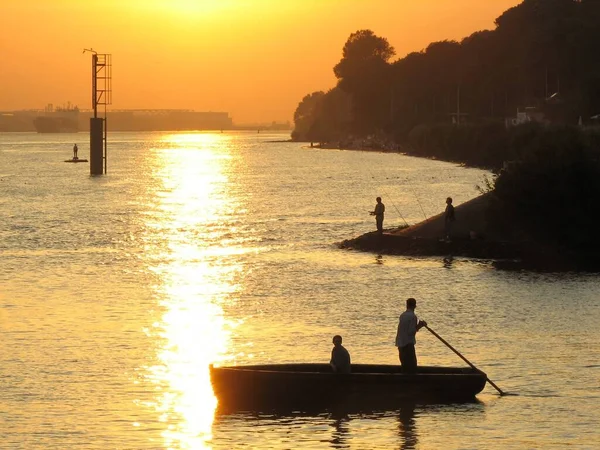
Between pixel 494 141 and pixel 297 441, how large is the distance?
15164 centimetres

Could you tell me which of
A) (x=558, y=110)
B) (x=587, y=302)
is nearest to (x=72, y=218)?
(x=587, y=302)

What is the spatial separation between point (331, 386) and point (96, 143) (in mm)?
123404

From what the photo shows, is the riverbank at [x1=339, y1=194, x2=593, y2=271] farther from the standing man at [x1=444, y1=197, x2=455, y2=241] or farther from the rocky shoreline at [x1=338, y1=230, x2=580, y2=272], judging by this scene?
the standing man at [x1=444, y1=197, x2=455, y2=241]

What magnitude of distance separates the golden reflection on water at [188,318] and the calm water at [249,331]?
0.10m

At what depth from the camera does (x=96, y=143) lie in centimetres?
14888

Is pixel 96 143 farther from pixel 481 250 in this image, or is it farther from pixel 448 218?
pixel 481 250

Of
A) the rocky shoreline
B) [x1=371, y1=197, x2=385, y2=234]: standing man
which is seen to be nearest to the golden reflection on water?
[x1=371, y1=197, x2=385, y2=234]: standing man

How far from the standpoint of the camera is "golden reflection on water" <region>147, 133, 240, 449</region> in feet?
96.4

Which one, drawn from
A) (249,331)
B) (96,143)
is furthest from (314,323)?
(96,143)

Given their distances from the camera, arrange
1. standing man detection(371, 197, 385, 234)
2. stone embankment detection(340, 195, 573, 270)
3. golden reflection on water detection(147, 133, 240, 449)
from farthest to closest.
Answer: standing man detection(371, 197, 385, 234) < stone embankment detection(340, 195, 573, 270) < golden reflection on water detection(147, 133, 240, 449)

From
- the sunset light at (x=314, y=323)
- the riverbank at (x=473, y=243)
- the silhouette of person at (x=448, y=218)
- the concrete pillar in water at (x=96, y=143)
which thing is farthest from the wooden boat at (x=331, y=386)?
the concrete pillar in water at (x=96, y=143)

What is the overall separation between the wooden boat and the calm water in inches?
17.8

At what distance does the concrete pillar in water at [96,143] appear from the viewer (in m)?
140

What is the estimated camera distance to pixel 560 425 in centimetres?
2819
